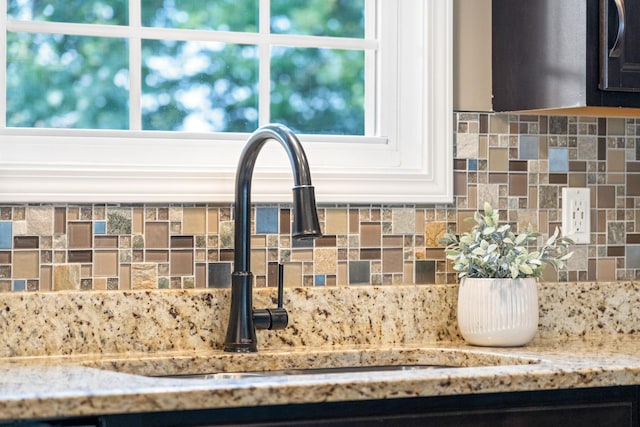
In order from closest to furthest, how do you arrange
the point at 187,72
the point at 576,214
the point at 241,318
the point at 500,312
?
1. the point at 241,318
2. the point at 500,312
3. the point at 187,72
4. the point at 576,214

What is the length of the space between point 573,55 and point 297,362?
2.74 feet

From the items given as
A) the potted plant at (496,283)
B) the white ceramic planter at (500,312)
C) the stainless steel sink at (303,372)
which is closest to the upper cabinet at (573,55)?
the potted plant at (496,283)

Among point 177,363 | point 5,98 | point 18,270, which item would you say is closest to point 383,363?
point 177,363

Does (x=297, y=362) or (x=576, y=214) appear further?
(x=576, y=214)

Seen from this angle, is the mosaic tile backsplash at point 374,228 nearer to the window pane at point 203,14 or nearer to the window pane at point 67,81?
the window pane at point 67,81

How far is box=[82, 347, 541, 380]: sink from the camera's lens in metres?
1.90

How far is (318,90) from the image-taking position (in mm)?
2268

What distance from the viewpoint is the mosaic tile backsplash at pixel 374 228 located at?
1982 mm

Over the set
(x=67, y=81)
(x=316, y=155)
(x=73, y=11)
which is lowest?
(x=316, y=155)

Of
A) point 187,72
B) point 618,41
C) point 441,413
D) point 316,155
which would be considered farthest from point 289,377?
point 618,41

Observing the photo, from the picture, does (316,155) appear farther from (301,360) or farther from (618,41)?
(618,41)

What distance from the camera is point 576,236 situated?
231cm

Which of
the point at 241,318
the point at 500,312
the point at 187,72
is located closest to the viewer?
the point at 241,318

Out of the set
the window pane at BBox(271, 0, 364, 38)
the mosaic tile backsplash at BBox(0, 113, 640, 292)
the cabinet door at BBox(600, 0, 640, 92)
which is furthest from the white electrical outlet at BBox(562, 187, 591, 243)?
the window pane at BBox(271, 0, 364, 38)
